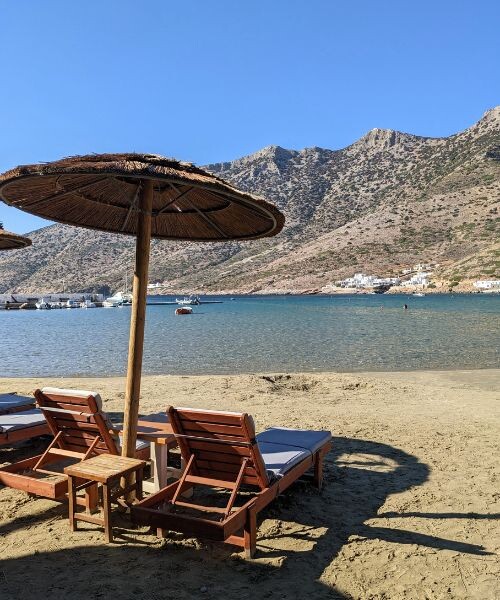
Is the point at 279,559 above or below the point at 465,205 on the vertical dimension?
below

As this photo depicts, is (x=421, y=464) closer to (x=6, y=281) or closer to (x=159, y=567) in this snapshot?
(x=159, y=567)

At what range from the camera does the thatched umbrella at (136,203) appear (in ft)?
11.2

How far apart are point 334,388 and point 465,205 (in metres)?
89.8

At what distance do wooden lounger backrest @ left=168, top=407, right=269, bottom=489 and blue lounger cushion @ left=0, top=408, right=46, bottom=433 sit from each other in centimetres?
233

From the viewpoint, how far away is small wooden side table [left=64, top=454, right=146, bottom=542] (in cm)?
350

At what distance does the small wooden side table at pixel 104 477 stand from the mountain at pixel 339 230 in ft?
235

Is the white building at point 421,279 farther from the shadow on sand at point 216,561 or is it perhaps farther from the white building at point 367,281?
the shadow on sand at point 216,561

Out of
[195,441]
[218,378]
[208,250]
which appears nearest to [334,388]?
[218,378]

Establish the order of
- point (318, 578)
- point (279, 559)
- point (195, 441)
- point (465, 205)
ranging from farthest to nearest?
point (465, 205) < point (195, 441) < point (279, 559) < point (318, 578)

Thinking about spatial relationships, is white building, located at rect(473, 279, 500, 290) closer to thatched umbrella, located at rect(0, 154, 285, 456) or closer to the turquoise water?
the turquoise water

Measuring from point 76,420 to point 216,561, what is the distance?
62.4 inches

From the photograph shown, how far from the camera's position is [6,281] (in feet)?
427

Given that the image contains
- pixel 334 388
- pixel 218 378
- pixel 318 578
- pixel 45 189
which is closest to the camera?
pixel 318 578

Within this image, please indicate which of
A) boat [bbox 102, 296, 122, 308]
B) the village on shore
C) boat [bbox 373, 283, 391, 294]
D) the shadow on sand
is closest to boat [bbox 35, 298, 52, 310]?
boat [bbox 102, 296, 122, 308]
